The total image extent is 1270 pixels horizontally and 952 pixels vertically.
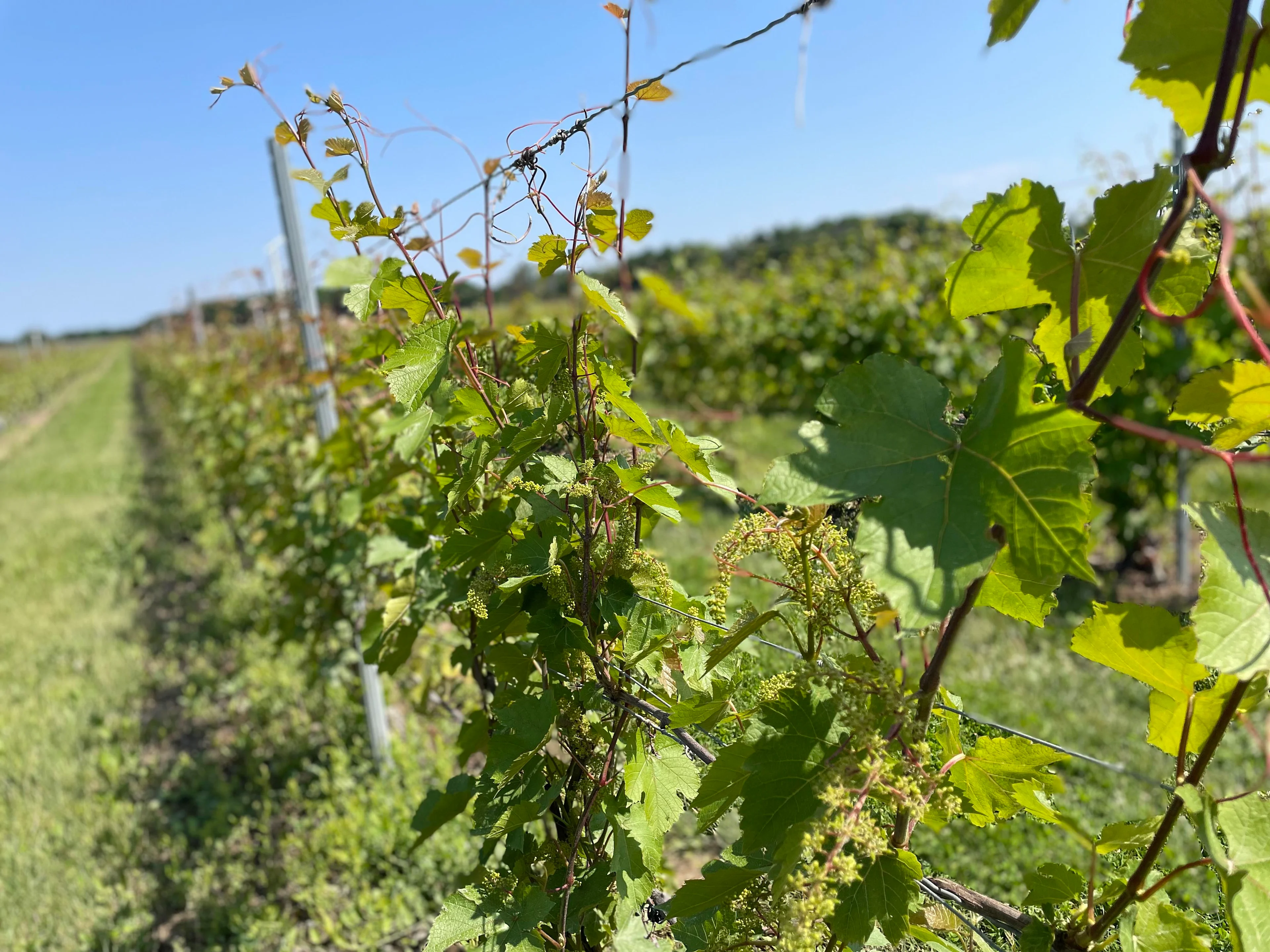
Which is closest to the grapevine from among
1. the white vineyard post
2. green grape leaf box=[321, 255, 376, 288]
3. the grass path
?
green grape leaf box=[321, 255, 376, 288]

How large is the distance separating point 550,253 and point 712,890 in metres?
0.96

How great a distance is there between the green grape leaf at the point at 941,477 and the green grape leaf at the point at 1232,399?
0.21 metres

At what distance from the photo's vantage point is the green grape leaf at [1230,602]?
77 centimetres

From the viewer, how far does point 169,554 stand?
7609mm

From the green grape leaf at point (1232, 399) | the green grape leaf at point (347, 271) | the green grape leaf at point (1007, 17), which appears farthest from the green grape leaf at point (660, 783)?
the green grape leaf at point (347, 271)

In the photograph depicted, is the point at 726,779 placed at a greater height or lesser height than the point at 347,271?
lesser

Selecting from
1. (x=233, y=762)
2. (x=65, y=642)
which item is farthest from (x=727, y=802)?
(x=65, y=642)

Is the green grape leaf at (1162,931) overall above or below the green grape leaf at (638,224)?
below

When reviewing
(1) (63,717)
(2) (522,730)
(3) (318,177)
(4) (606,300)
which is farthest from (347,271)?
(1) (63,717)

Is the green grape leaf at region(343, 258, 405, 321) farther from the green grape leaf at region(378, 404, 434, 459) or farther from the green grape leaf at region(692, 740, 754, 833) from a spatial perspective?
the green grape leaf at region(692, 740, 754, 833)

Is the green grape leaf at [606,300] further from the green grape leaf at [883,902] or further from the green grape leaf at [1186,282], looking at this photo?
the green grape leaf at [883,902]

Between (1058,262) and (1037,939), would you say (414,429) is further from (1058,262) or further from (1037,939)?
(1037,939)

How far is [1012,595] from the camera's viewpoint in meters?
0.91

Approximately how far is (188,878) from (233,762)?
994mm
